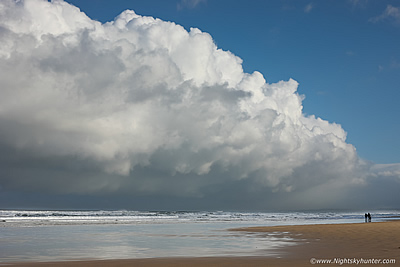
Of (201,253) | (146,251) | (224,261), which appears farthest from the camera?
(146,251)

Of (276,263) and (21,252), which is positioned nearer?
(276,263)

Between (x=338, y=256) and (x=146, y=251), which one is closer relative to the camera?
(x=338, y=256)

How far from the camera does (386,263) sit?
13578 millimetres

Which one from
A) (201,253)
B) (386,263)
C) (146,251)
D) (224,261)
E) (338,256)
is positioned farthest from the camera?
(146,251)

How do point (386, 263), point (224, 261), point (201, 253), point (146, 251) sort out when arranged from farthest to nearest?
point (146, 251), point (201, 253), point (224, 261), point (386, 263)

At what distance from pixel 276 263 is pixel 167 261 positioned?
4586 mm

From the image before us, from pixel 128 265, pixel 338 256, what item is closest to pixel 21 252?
pixel 128 265

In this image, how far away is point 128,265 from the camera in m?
14.1

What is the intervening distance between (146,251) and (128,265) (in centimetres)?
536

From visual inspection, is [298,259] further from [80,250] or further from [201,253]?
[80,250]

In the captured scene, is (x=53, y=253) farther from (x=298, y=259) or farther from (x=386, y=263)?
(x=386, y=263)

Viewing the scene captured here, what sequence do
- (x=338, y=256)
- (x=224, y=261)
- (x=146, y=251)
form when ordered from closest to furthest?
1. (x=224, y=261)
2. (x=338, y=256)
3. (x=146, y=251)

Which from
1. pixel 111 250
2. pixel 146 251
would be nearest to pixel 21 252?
pixel 111 250

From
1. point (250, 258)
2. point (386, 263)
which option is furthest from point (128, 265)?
point (386, 263)
